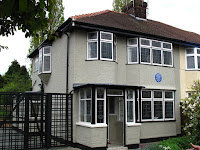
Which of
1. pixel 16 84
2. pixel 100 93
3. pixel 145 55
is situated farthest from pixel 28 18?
pixel 16 84

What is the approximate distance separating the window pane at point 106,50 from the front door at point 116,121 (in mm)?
2370

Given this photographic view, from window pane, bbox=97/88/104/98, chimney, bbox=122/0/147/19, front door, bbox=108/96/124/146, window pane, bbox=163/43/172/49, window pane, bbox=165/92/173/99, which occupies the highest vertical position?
chimney, bbox=122/0/147/19

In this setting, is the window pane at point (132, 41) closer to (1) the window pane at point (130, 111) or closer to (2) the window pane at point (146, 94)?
(2) the window pane at point (146, 94)

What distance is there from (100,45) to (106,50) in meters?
0.45

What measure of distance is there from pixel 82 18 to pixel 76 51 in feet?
5.75

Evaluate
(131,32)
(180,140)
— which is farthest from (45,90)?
(180,140)

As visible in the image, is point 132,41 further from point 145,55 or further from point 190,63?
point 190,63

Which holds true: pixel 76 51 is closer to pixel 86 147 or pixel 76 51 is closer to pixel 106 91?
pixel 106 91

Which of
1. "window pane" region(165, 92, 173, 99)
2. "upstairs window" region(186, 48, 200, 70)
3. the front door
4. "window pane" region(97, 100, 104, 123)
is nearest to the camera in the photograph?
"window pane" region(97, 100, 104, 123)

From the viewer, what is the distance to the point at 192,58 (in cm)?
1664

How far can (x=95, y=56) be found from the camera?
1297 centimetres

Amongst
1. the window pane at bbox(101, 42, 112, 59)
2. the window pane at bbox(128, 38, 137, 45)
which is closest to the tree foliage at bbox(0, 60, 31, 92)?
the window pane at bbox(128, 38, 137, 45)

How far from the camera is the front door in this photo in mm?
13305

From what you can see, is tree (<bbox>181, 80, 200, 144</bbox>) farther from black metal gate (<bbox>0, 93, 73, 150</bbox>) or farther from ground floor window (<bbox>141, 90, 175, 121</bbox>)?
black metal gate (<bbox>0, 93, 73, 150</bbox>)
